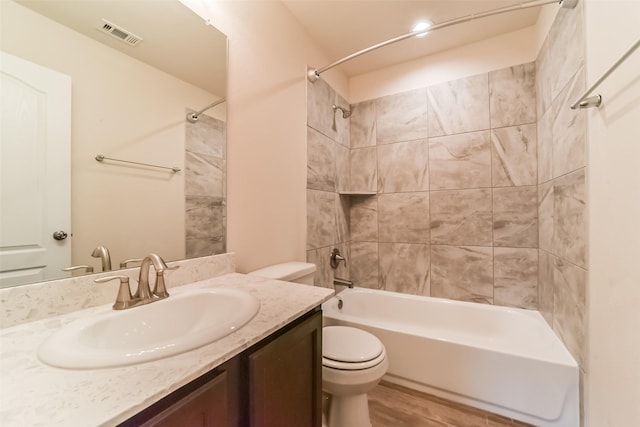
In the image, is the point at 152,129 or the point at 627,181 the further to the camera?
the point at 152,129

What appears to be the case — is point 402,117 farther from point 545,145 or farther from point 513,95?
point 545,145

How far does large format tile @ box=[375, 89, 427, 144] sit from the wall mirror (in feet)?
5.19

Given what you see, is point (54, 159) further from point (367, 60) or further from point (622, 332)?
point (367, 60)

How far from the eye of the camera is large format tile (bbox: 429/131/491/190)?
2037mm

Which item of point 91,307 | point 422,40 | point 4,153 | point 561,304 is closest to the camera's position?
point 4,153

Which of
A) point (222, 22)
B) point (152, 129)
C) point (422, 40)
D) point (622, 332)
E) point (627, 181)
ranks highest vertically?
point (422, 40)

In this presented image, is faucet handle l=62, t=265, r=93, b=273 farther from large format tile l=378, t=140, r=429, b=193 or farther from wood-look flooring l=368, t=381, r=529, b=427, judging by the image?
large format tile l=378, t=140, r=429, b=193

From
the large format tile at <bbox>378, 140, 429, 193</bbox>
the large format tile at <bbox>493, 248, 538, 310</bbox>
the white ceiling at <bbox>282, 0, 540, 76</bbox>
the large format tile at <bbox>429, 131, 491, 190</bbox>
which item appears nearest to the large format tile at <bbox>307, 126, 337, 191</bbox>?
the large format tile at <bbox>378, 140, 429, 193</bbox>

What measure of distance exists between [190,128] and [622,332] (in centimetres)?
187

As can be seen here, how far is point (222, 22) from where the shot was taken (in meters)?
1.25

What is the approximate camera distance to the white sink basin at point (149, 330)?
0.52m


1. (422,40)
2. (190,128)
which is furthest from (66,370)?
(422,40)

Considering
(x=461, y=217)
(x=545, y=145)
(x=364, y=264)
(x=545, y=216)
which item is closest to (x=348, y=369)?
(x=364, y=264)

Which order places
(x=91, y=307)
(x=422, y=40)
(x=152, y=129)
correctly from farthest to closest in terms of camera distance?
(x=422, y=40), (x=152, y=129), (x=91, y=307)
